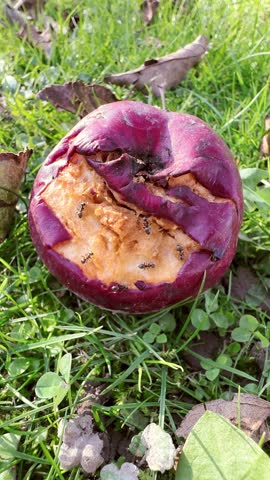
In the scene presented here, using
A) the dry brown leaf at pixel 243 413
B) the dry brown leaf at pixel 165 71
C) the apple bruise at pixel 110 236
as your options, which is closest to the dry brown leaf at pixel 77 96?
the dry brown leaf at pixel 165 71

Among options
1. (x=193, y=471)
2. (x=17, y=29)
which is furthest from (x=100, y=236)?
(x=17, y=29)

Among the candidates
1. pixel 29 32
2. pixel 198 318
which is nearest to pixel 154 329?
pixel 198 318

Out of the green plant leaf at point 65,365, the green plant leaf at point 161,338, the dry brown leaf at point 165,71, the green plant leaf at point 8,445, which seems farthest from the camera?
the dry brown leaf at point 165,71

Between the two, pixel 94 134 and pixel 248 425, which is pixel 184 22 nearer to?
pixel 94 134

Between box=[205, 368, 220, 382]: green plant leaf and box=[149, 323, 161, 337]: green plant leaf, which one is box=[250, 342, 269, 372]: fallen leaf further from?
box=[149, 323, 161, 337]: green plant leaf

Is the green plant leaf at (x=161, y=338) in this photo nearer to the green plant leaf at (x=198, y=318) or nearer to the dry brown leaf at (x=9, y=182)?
the green plant leaf at (x=198, y=318)

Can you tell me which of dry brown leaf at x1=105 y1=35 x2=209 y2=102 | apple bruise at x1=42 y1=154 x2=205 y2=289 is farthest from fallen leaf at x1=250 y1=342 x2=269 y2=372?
dry brown leaf at x1=105 y1=35 x2=209 y2=102

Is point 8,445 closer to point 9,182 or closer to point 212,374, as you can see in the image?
point 212,374
